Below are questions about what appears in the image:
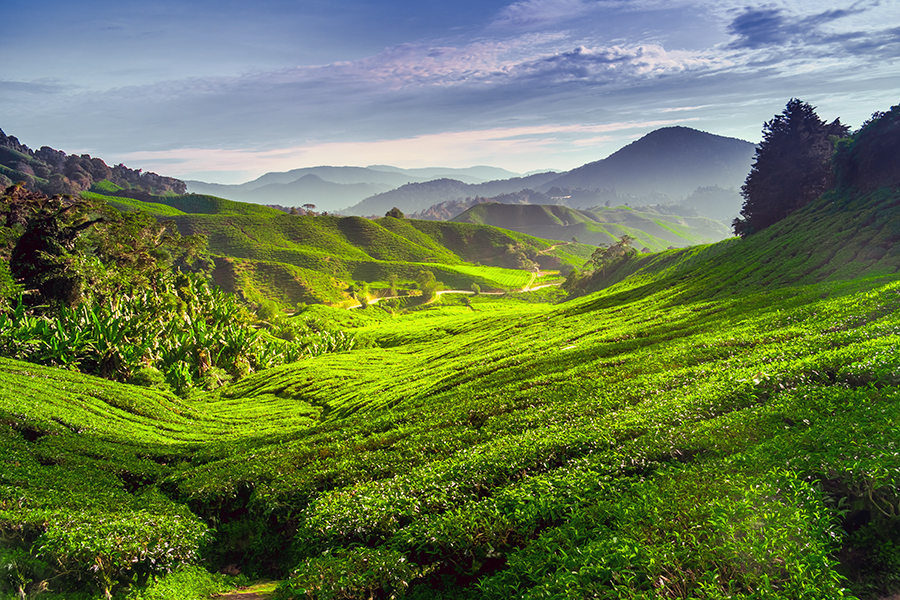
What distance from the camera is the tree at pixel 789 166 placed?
68312mm

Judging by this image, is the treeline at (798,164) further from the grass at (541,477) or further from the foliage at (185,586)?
the foliage at (185,586)

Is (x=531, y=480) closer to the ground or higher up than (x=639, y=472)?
closer to the ground

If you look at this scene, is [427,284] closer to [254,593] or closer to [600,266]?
[600,266]

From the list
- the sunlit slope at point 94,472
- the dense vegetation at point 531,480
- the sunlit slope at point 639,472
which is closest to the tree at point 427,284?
the sunlit slope at point 94,472

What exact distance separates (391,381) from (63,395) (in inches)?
867

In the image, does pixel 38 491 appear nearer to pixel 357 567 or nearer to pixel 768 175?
pixel 357 567

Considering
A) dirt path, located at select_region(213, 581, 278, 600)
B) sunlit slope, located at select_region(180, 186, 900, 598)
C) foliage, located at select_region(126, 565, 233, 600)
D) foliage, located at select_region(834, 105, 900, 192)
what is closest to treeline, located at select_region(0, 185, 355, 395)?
sunlit slope, located at select_region(180, 186, 900, 598)

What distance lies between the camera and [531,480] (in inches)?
457

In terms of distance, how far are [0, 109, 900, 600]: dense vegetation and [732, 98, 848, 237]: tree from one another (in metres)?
53.4

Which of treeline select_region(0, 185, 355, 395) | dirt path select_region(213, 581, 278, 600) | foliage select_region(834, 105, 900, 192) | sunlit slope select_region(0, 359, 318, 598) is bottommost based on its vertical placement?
dirt path select_region(213, 581, 278, 600)

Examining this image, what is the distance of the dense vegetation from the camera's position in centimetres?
804

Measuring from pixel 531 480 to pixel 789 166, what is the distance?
85.2m

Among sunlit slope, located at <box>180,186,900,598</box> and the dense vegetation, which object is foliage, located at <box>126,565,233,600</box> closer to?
the dense vegetation

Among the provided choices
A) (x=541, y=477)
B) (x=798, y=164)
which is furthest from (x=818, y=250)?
(x=541, y=477)
